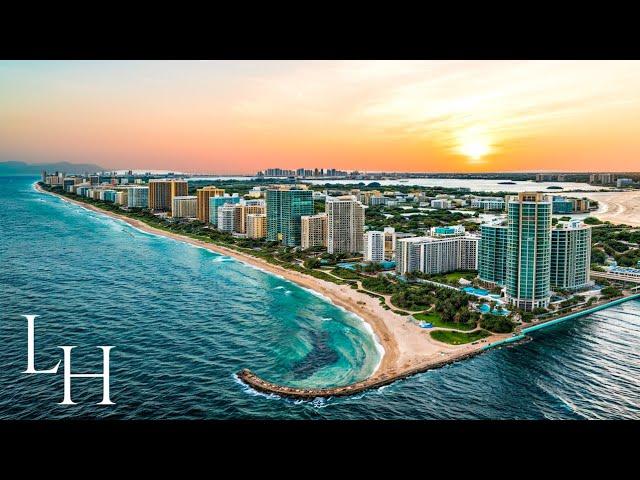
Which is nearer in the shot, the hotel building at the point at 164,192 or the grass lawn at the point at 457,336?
the grass lawn at the point at 457,336

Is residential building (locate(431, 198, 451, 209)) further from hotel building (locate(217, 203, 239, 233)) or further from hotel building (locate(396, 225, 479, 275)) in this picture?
hotel building (locate(396, 225, 479, 275))

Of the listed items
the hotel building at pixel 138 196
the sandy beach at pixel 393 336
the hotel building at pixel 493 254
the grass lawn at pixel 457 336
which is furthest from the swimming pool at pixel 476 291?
the hotel building at pixel 138 196

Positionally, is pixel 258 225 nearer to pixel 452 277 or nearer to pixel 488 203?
pixel 452 277

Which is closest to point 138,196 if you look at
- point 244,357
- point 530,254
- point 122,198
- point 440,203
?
point 122,198

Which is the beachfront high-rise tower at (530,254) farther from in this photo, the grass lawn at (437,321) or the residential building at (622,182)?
the residential building at (622,182)

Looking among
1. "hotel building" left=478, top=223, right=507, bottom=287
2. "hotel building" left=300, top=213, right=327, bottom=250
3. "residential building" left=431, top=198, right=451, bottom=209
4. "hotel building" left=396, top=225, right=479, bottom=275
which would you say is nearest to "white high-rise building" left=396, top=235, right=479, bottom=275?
"hotel building" left=396, top=225, right=479, bottom=275
